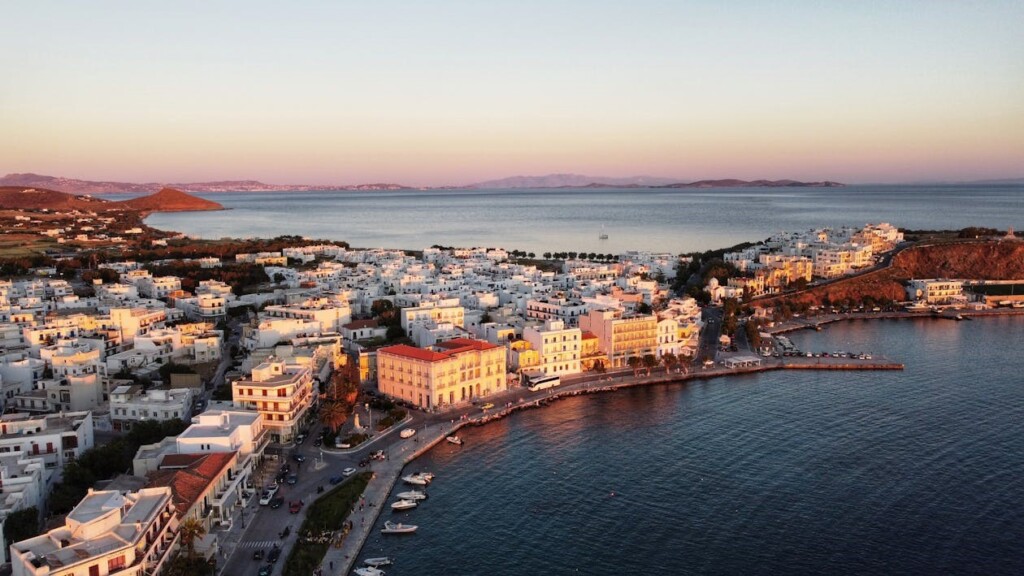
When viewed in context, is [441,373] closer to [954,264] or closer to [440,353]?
[440,353]

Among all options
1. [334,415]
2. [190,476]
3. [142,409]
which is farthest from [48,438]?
[334,415]

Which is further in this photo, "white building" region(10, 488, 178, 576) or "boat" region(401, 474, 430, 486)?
"boat" region(401, 474, 430, 486)

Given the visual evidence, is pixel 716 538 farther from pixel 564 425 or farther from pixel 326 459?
pixel 326 459

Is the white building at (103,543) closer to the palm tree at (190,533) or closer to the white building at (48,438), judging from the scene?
the palm tree at (190,533)

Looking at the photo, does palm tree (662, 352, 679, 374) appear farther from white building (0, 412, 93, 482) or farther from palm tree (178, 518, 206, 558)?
white building (0, 412, 93, 482)

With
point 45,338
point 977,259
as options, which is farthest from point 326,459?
point 977,259

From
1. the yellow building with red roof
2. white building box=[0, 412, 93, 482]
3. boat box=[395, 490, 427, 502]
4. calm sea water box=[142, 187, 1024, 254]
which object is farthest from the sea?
calm sea water box=[142, 187, 1024, 254]

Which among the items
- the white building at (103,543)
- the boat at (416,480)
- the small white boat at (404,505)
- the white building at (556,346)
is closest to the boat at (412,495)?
the small white boat at (404,505)
